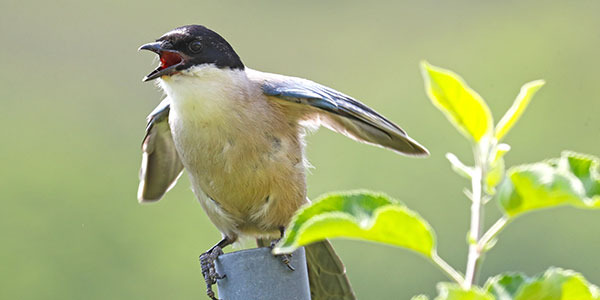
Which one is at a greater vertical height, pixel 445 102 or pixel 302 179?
pixel 445 102

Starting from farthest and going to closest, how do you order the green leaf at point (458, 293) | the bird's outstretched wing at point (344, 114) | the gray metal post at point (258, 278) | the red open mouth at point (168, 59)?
the red open mouth at point (168, 59) → the bird's outstretched wing at point (344, 114) → the gray metal post at point (258, 278) → the green leaf at point (458, 293)

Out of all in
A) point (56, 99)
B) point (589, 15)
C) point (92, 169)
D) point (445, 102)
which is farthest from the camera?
point (589, 15)

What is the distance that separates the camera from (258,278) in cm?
251

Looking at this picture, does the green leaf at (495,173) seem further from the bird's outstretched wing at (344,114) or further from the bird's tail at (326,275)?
the bird's tail at (326,275)

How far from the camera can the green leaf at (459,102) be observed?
131 cm

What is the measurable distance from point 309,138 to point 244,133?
290 inches

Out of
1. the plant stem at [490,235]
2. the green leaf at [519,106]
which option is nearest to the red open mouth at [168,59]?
the green leaf at [519,106]

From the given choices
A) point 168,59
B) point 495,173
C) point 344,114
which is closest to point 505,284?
point 495,173

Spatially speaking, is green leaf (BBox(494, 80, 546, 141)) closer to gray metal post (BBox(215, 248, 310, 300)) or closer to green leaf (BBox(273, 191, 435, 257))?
green leaf (BBox(273, 191, 435, 257))

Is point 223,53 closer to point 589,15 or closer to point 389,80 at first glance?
point 389,80

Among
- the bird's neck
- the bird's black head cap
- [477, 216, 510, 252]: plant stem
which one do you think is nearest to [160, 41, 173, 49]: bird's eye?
the bird's black head cap

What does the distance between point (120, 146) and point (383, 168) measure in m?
5.66

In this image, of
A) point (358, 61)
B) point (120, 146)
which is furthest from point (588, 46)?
point (120, 146)

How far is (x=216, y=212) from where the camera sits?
402 cm
